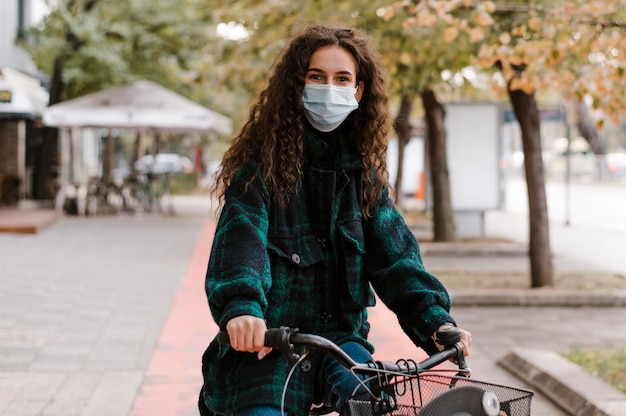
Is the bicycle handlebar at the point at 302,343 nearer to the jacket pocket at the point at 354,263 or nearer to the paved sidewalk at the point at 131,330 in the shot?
the jacket pocket at the point at 354,263

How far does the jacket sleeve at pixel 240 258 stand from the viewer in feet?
8.16

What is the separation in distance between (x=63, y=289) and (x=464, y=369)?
7892 mm

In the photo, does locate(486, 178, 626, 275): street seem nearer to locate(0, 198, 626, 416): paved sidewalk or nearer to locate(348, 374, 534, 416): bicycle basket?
locate(0, 198, 626, 416): paved sidewalk

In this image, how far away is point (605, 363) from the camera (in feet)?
20.1

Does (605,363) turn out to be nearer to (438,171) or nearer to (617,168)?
(438,171)

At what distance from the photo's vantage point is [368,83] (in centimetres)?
302

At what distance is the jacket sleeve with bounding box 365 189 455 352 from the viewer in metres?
2.74

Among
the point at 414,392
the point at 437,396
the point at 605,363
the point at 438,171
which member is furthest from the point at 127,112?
the point at 437,396

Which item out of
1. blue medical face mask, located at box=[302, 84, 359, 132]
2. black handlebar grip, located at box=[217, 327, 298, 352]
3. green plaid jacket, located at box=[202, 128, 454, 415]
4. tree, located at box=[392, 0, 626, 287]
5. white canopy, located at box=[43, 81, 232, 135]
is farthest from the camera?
white canopy, located at box=[43, 81, 232, 135]

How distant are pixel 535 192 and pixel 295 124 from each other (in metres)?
7.59

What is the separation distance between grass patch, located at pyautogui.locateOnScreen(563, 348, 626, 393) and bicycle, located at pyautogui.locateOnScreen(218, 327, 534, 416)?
349 cm

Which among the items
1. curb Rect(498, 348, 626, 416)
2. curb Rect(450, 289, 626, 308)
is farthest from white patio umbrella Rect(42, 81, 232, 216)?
curb Rect(498, 348, 626, 416)

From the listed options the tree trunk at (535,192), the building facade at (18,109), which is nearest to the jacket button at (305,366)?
the tree trunk at (535,192)

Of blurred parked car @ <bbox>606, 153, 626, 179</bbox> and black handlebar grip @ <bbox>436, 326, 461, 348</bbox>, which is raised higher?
blurred parked car @ <bbox>606, 153, 626, 179</bbox>
